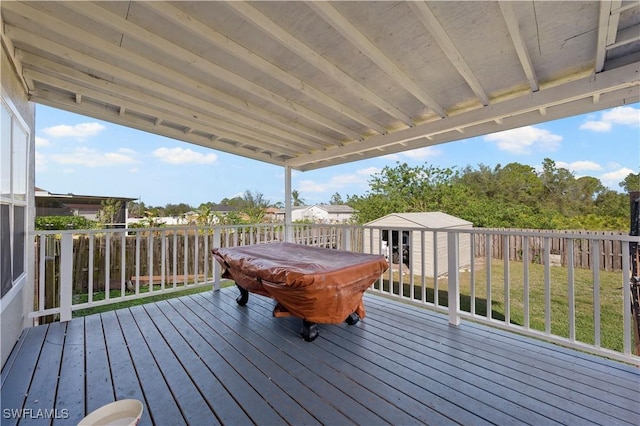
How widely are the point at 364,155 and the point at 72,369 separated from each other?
459cm

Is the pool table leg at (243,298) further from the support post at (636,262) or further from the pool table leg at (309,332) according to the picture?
the support post at (636,262)

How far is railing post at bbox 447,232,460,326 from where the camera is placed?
9.21 ft

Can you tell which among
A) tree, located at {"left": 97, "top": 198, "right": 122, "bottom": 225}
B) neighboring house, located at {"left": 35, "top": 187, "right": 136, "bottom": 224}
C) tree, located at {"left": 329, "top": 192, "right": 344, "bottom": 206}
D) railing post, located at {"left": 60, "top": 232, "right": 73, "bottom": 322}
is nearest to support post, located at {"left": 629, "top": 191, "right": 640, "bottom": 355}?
railing post, located at {"left": 60, "top": 232, "right": 73, "bottom": 322}

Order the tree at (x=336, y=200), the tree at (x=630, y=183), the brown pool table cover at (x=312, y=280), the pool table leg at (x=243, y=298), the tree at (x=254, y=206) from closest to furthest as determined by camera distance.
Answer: the brown pool table cover at (x=312, y=280) → the pool table leg at (x=243, y=298) → the tree at (x=630, y=183) → the tree at (x=254, y=206) → the tree at (x=336, y=200)

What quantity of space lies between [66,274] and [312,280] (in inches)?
111

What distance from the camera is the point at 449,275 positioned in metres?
2.88

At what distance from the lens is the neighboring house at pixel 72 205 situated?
18.1 feet

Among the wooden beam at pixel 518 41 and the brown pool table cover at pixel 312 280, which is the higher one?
the wooden beam at pixel 518 41

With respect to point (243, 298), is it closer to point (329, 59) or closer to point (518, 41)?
point (329, 59)

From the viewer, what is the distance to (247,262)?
263 cm

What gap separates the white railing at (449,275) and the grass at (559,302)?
18 millimetres

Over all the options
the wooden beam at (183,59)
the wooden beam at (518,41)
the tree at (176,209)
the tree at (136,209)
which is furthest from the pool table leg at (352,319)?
the tree at (136,209)

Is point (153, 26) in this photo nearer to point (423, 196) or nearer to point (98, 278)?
point (98, 278)

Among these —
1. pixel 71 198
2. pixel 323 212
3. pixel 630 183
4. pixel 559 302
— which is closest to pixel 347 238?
pixel 559 302
